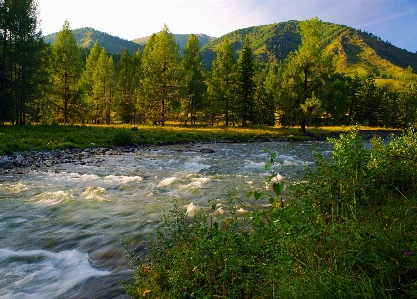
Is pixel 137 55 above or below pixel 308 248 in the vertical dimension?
above

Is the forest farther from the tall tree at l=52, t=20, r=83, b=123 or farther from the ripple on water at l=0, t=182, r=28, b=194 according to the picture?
the ripple on water at l=0, t=182, r=28, b=194

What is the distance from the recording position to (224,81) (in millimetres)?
43438

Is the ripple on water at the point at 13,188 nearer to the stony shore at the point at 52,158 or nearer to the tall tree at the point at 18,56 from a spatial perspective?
the stony shore at the point at 52,158

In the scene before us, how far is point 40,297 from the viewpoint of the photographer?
459cm

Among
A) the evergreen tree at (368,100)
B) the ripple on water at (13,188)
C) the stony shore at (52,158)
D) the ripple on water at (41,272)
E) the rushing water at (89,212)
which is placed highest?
the evergreen tree at (368,100)

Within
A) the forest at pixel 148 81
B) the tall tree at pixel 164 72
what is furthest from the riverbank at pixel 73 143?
the tall tree at pixel 164 72

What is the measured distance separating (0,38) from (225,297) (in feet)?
120

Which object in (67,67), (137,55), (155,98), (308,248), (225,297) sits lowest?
(225,297)

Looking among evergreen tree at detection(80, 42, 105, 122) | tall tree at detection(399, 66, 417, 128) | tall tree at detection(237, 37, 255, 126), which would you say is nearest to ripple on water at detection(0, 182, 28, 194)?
tall tree at detection(237, 37, 255, 126)

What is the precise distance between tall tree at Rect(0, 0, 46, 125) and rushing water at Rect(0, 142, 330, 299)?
60.9 feet

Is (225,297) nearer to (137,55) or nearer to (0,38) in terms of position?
(0,38)

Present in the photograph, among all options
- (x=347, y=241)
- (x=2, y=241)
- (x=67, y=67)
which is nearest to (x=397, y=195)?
(x=347, y=241)

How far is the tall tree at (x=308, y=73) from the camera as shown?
3519 cm

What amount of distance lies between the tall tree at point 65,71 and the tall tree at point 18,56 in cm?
549
